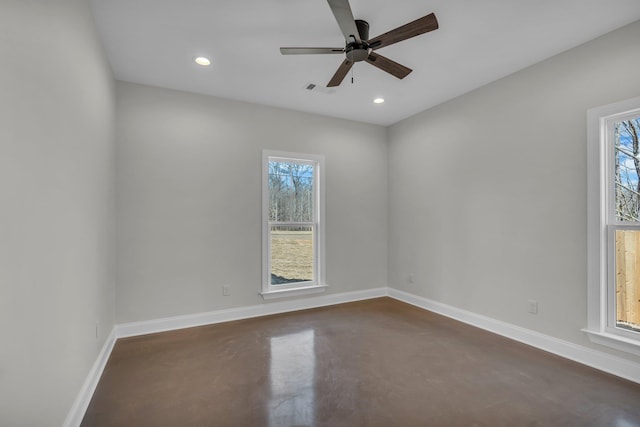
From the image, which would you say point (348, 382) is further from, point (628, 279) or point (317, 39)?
point (317, 39)

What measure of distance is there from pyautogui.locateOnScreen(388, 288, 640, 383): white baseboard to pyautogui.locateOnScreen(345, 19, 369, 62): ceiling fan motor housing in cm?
308

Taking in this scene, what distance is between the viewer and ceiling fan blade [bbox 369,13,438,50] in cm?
196

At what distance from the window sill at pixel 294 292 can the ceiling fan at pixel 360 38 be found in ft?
8.97

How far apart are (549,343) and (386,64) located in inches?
118

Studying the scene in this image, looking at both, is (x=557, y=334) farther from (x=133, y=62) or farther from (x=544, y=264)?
(x=133, y=62)

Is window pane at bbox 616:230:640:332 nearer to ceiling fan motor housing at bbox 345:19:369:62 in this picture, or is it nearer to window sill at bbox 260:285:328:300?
ceiling fan motor housing at bbox 345:19:369:62

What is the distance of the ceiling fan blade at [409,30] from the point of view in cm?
196

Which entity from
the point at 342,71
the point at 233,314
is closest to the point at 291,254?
the point at 233,314

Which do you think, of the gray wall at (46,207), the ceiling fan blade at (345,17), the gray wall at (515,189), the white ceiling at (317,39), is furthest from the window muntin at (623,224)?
the gray wall at (46,207)

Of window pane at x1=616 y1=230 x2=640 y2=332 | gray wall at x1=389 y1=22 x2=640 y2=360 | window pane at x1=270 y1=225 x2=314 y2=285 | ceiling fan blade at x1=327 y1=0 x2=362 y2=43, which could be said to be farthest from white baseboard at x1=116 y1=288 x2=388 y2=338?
ceiling fan blade at x1=327 y1=0 x2=362 y2=43

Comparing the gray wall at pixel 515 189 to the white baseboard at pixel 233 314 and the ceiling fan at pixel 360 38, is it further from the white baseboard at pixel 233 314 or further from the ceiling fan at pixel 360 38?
the ceiling fan at pixel 360 38

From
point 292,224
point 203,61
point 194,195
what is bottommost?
point 292,224

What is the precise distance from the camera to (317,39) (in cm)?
265

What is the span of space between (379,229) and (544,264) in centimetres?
234
